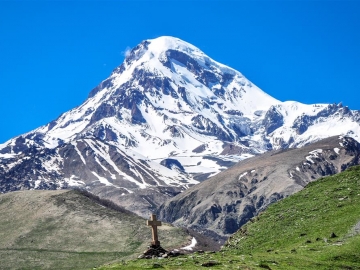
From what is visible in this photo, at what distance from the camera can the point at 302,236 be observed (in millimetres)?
48656

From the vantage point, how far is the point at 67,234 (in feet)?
547

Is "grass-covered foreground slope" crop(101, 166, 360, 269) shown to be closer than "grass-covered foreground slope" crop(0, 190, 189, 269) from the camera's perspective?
Yes

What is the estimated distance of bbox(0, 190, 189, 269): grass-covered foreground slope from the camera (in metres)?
141

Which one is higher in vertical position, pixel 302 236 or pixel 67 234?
pixel 67 234

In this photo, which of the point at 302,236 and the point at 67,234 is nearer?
the point at 302,236

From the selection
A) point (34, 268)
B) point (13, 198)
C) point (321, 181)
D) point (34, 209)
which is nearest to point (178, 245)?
point (34, 268)

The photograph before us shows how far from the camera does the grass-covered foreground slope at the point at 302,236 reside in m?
38.3

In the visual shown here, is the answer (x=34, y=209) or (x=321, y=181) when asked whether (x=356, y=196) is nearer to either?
(x=321, y=181)

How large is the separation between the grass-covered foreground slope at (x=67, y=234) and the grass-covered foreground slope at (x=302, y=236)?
3277 inches

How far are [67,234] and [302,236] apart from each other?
126902 millimetres

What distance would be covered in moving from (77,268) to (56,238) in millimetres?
35263

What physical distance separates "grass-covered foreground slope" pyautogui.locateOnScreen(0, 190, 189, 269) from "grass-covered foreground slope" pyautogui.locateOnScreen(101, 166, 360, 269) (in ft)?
273

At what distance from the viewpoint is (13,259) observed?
14138 cm

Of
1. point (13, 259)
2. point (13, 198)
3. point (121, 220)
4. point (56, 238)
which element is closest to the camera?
point (13, 259)
